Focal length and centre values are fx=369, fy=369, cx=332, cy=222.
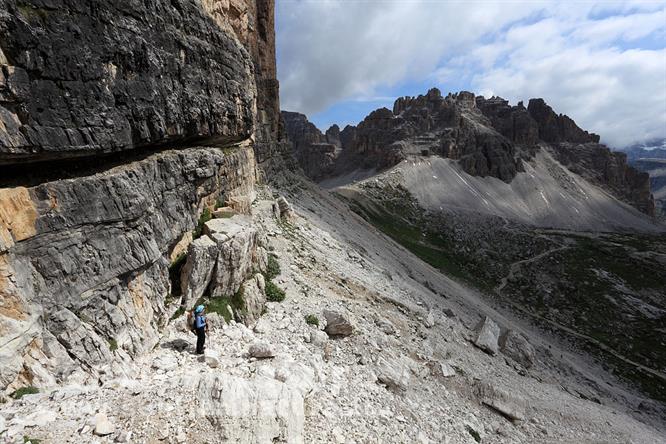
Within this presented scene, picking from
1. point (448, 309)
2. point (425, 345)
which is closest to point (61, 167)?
point (425, 345)

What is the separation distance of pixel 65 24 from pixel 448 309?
37.1 metres

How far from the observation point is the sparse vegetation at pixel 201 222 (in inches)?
801

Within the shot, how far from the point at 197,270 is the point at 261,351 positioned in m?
5.15

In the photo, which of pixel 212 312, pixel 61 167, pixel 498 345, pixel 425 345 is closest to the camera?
pixel 61 167

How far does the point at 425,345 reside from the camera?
2581 centimetres

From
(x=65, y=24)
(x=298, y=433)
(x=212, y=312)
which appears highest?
(x=65, y=24)

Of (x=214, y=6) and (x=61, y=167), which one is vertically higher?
(x=214, y=6)

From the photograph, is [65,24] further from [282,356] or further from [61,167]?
[282,356]

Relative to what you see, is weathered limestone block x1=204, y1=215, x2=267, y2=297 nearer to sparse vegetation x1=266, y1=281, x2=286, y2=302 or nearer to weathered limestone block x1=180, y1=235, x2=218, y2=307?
weathered limestone block x1=180, y1=235, x2=218, y2=307

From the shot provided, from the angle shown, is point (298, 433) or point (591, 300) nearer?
point (298, 433)

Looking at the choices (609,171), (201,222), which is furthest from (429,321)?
(609,171)

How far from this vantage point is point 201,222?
2138cm

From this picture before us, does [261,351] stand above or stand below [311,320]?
above

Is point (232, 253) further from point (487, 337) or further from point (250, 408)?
point (487, 337)
